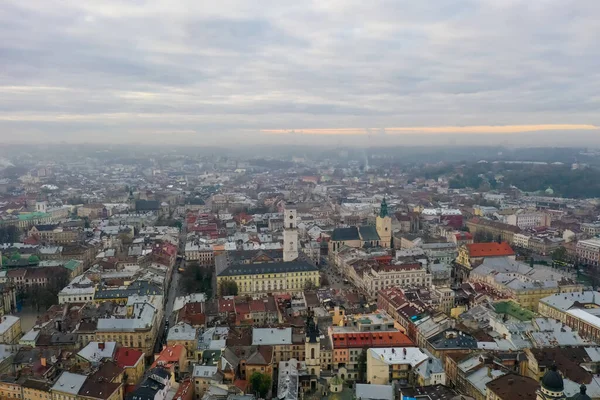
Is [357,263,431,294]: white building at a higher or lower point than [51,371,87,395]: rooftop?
lower

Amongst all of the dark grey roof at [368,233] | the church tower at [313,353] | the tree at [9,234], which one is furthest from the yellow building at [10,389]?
the tree at [9,234]

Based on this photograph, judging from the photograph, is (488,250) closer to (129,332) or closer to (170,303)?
(170,303)

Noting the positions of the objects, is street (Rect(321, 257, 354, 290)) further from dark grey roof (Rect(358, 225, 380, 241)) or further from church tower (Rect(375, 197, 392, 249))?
church tower (Rect(375, 197, 392, 249))

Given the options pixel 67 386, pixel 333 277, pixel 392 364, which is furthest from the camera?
pixel 333 277

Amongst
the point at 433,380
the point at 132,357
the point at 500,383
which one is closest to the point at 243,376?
the point at 132,357

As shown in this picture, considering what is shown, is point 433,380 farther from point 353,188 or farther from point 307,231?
point 353,188

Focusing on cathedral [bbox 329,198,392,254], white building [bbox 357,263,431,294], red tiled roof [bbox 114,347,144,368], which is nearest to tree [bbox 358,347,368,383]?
red tiled roof [bbox 114,347,144,368]

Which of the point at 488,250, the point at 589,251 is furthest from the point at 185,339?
the point at 589,251
